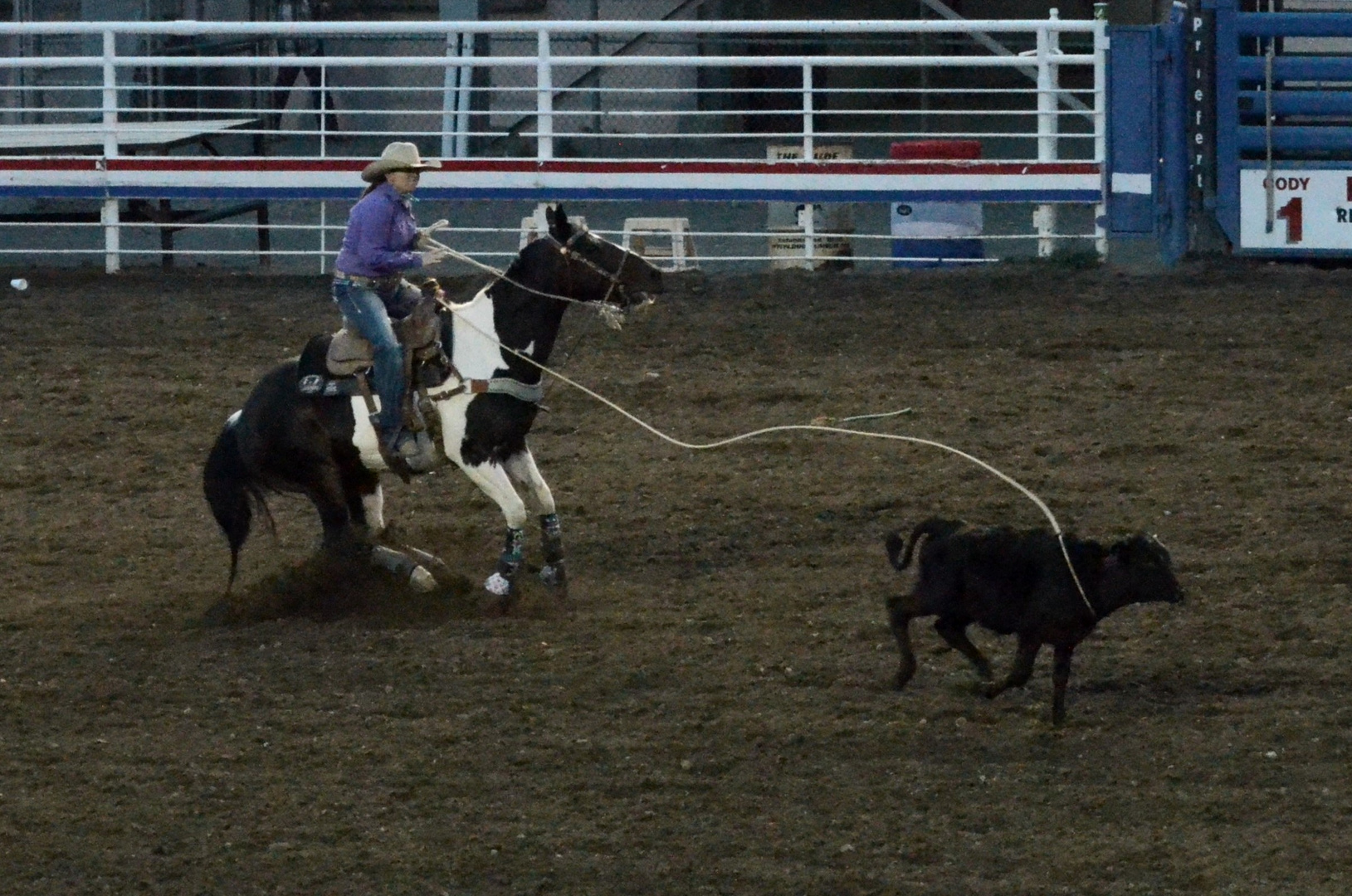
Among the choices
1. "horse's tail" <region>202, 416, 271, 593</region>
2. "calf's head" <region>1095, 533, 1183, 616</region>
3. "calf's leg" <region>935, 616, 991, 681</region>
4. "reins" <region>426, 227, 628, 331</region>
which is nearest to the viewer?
"calf's head" <region>1095, 533, 1183, 616</region>

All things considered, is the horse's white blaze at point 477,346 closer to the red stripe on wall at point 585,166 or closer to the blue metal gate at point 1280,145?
the red stripe on wall at point 585,166

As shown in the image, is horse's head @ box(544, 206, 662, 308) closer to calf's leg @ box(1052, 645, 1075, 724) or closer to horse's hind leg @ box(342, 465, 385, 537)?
horse's hind leg @ box(342, 465, 385, 537)

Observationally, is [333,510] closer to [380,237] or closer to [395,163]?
[380,237]

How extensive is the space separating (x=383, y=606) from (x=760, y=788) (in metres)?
2.47

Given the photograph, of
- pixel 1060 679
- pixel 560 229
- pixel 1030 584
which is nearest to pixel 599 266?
pixel 560 229

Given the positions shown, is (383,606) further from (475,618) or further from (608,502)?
(608,502)

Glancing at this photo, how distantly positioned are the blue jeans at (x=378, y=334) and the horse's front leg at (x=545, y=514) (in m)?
0.53

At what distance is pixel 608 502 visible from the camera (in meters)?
9.82

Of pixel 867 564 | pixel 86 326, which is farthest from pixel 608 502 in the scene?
pixel 86 326

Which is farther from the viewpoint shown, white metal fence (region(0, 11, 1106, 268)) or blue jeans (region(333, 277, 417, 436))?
white metal fence (region(0, 11, 1106, 268))

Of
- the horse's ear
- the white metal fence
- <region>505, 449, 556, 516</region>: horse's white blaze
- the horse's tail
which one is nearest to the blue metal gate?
the white metal fence

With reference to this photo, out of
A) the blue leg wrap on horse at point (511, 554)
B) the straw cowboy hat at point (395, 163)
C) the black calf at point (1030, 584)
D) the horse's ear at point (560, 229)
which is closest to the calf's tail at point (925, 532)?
the black calf at point (1030, 584)

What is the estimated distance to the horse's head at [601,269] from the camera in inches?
337

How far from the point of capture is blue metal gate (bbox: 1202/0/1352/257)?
1379 cm
